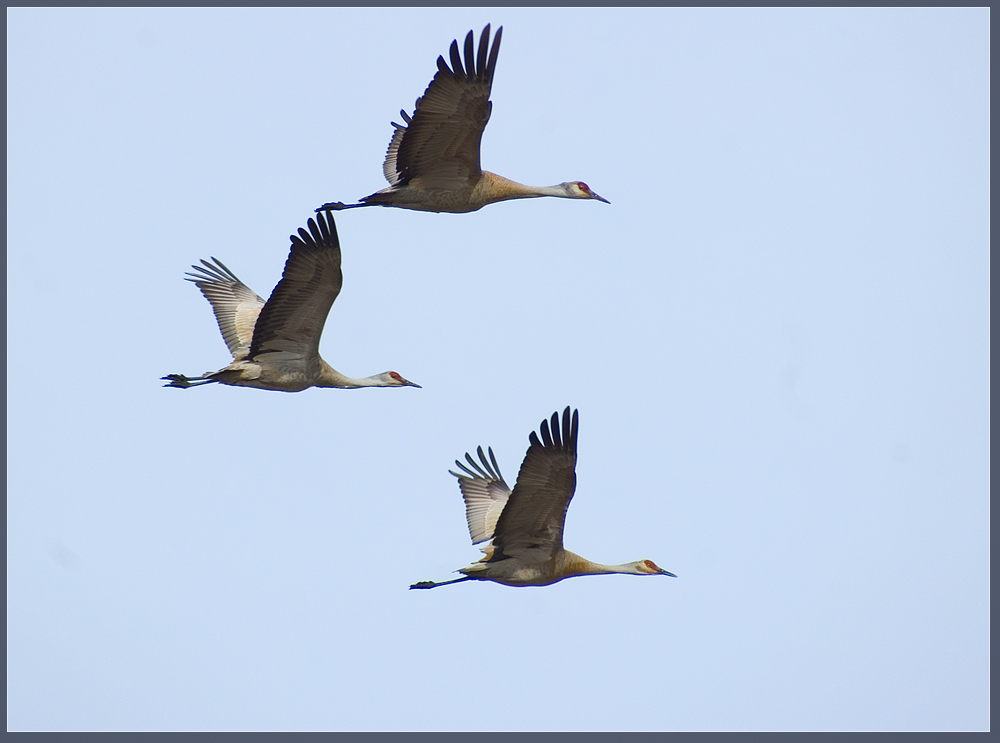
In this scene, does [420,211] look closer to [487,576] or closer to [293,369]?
[293,369]

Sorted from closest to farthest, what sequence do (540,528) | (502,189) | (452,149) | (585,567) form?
(540,528)
(452,149)
(585,567)
(502,189)

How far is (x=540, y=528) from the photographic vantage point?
564 inches

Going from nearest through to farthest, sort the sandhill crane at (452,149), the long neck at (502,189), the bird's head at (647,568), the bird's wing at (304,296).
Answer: the sandhill crane at (452,149) → the bird's wing at (304,296) → the long neck at (502,189) → the bird's head at (647,568)

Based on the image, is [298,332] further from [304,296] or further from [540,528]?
[540,528]

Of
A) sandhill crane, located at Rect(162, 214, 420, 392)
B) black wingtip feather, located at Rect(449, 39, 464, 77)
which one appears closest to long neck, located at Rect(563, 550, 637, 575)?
sandhill crane, located at Rect(162, 214, 420, 392)

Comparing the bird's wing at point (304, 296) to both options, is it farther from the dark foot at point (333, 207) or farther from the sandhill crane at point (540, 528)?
the sandhill crane at point (540, 528)

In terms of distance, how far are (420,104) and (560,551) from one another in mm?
4279

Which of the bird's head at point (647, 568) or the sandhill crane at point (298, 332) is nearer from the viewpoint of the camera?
the sandhill crane at point (298, 332)

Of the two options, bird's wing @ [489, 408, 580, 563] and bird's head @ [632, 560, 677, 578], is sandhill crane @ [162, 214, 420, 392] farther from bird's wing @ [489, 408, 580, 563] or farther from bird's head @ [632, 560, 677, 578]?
bird's head @ [632, 560, 677, 578]

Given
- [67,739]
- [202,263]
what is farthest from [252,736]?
[202,263]

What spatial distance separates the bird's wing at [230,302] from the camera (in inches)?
681

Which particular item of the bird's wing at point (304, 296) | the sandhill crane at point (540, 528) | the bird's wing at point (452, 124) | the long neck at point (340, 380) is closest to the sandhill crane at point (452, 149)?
the bird's wing at point (452, 124)

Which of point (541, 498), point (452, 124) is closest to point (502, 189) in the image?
point (452, 124)

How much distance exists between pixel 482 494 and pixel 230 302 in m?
3.61
